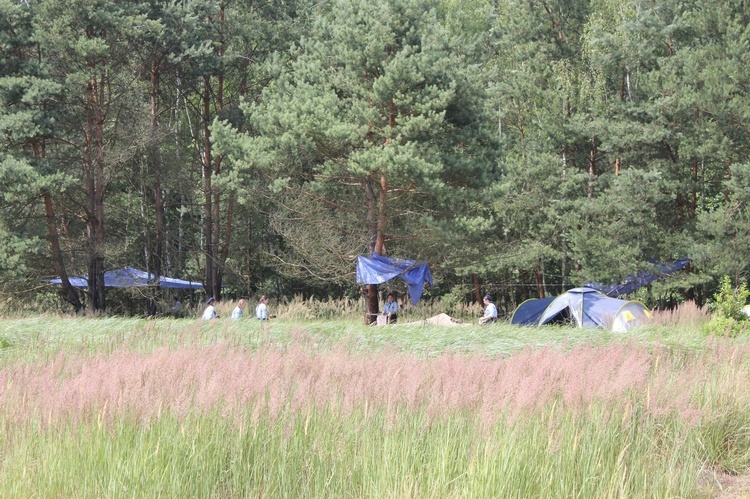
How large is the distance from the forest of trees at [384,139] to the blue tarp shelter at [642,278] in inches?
13.1

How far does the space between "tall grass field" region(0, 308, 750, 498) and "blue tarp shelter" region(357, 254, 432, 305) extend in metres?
11.2

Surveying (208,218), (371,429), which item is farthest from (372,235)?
(371,429)

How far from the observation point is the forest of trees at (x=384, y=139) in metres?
18.5

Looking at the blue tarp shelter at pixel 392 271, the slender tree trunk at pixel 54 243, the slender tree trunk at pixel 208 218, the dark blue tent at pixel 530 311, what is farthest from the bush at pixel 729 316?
the slender tree trunk at pixel 208 218

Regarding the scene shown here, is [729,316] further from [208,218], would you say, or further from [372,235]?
[208,218]

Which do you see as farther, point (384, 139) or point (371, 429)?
point (384, 139)

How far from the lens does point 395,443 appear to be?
4793 millimetres

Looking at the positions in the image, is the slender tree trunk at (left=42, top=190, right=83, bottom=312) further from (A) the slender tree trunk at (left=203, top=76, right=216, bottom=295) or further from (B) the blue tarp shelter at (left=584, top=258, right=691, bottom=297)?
(B) the blue tarp shelter at (left=584, top=258, right=691, bottom=297)

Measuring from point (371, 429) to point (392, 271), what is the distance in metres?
12.9

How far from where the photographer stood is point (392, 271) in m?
18.0

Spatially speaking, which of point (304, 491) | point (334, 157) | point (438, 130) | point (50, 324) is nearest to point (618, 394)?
point (304, 491)

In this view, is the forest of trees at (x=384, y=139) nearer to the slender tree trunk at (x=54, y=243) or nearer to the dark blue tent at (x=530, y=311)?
the slender tree trunk at (x=54, y=243)

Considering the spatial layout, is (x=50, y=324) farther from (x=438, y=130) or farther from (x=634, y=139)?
(x=634, y=139)

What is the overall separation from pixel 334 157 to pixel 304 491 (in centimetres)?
1562
